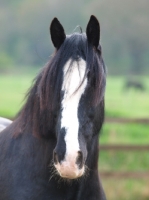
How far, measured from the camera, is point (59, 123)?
4.18 meters

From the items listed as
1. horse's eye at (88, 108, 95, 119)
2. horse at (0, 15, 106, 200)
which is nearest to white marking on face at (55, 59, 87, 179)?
horse at (0, 15, 106, 200)

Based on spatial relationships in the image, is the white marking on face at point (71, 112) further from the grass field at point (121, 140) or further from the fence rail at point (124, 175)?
the fence rail at point (124, 175)

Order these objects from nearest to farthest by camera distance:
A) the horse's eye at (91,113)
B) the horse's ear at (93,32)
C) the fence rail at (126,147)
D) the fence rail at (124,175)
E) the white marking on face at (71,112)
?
the white marking on face at (71,112)
the horse's eye at (91,113)
the horse's ear at (93,32)
the fence rail at (124,175)
the fence rail at (126,147)

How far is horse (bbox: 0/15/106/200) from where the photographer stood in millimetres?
4230

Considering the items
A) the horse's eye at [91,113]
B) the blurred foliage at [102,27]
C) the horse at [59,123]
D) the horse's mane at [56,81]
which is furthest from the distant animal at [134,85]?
the horse's eye at [91,113]

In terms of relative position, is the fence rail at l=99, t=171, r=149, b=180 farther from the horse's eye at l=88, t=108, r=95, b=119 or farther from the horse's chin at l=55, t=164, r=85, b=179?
the horse's chin at l=55, t=164, r=85, b=179

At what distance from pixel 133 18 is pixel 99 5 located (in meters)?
2.04

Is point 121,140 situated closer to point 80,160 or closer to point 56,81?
point 56,81

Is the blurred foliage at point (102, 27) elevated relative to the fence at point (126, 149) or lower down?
elevated

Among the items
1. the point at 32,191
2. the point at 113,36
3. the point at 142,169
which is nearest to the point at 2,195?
the point at 32,191

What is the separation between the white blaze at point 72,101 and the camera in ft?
13.2

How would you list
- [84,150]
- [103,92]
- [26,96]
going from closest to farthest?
[84,150] < [103,92] < [26,96]

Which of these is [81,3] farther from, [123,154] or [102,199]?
[102,199]

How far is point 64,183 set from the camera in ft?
14.8
